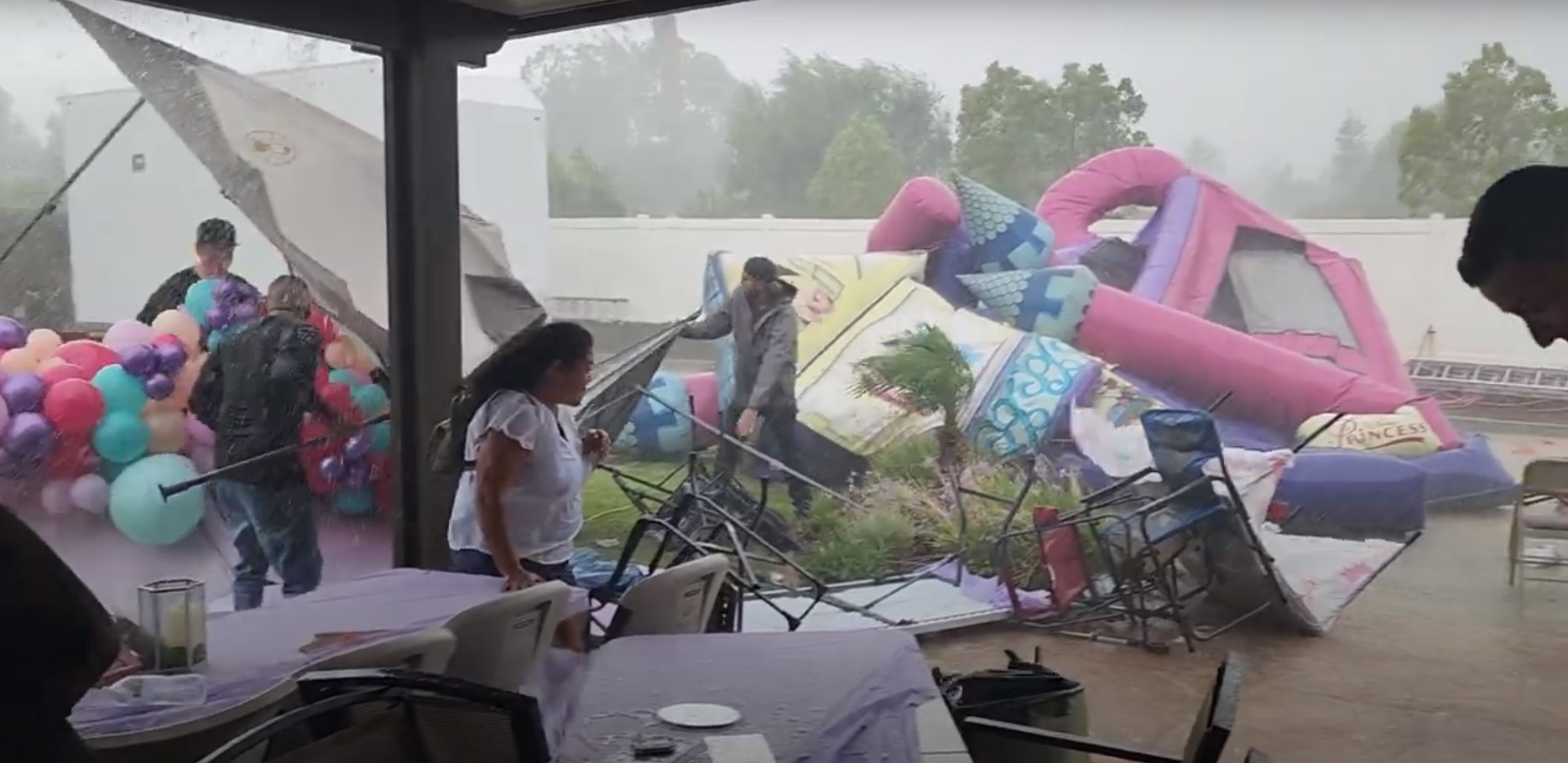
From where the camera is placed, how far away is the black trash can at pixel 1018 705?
2.42m

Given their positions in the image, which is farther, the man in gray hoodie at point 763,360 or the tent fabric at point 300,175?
the man in gray hoodie at point 763,360

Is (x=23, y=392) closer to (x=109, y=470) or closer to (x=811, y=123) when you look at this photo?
(x=109, y=470)

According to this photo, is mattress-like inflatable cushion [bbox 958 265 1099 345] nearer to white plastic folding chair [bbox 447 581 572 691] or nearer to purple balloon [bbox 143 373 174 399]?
white plastic folding chair [bbox 447 581 572 691]

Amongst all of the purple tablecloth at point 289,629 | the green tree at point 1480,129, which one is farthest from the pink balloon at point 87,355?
the green tree at point 1480,129

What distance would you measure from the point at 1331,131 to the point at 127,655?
3449mm

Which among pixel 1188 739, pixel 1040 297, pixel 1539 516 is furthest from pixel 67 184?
pixel 1539 516

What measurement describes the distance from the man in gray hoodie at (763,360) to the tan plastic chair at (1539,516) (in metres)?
2.17

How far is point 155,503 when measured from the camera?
353 cm

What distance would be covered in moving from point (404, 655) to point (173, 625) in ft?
1.31

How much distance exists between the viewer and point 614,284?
4449 millimetres

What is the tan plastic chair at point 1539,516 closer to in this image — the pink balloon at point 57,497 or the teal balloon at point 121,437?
the teal balloon at point 121,437

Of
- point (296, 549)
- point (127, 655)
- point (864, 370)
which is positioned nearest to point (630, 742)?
point (127, 655)

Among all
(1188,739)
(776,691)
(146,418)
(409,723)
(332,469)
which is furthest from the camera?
(332,469)

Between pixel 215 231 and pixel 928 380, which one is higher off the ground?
pixel 215 231
